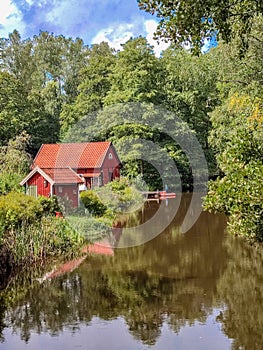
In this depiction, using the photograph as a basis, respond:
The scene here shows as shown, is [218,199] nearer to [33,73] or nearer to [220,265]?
[220,265]

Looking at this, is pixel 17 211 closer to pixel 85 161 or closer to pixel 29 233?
pixel 29 233

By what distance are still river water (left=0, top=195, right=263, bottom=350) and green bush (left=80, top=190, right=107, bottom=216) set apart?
5685 millimetres

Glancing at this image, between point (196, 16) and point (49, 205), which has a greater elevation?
point (196, 16)

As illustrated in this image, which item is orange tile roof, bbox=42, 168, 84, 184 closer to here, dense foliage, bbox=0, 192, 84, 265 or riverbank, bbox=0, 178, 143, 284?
riverbank, bbox=0, 178, 143, 284

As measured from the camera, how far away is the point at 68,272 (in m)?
13.6

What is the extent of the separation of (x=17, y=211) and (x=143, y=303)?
18.0 feet

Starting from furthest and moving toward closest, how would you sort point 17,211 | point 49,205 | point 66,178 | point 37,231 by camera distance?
point 66,178, point 49,205, point 37,231, point 17,211

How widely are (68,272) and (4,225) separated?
2.44 meters

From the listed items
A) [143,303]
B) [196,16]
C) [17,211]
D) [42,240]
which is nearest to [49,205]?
[42,240]

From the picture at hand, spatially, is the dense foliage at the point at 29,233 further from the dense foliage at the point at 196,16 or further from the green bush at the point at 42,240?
the dense foliage at the point at 196,16

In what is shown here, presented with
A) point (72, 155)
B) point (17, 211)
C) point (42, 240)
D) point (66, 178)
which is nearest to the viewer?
point (17, 211)

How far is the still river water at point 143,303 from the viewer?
8.92 m

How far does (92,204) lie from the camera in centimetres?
2220

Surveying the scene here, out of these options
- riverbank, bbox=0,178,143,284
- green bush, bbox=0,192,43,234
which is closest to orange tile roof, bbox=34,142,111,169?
riverbank, bbox=0,178,143,284
